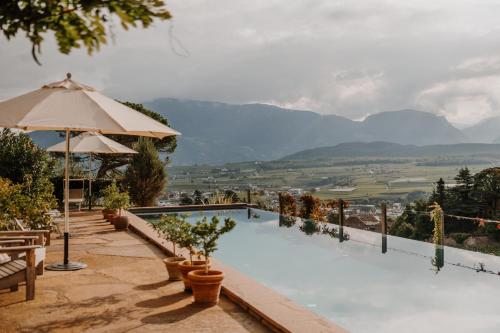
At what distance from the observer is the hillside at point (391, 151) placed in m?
110

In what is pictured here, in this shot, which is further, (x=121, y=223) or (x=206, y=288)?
(x=121, y=223)

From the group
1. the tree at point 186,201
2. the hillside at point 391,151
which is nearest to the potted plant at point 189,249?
the tree at point 186,201

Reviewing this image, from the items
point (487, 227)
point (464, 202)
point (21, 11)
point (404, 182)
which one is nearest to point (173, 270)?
point (21, 11)

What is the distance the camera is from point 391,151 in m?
125

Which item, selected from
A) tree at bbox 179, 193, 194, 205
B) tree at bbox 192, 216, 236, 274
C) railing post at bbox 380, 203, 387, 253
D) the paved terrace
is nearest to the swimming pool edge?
the paved terrace

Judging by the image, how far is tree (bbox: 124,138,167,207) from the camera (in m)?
17.3

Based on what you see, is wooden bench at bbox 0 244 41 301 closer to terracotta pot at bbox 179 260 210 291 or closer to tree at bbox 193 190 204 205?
terracotta pot at bbox 179 260 210 291

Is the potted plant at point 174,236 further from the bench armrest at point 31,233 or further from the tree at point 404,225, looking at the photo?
the tree at point 404,225

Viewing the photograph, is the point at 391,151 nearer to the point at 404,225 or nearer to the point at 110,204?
the point at 404,225

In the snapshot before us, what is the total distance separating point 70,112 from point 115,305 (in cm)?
220

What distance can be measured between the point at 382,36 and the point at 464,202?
7630 millimetres

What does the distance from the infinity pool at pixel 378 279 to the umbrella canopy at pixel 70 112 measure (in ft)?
11.5

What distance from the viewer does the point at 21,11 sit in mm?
Result: 1753

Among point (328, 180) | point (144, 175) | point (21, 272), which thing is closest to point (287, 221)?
point (144, 175)
